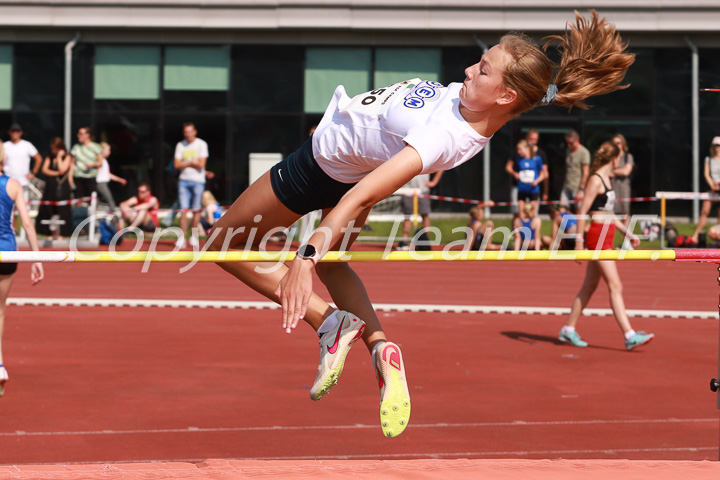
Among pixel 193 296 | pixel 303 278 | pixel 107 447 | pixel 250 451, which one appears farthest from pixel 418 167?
pixel 193 296

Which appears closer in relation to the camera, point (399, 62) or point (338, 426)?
point (338, 426)

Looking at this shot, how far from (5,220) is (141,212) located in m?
10.9

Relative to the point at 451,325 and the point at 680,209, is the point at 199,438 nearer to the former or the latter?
the point at 451,325

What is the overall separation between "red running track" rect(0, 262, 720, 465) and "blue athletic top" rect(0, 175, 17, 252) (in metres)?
1.08

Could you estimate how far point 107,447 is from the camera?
243 inches

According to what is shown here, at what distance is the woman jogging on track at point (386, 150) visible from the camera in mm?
3941

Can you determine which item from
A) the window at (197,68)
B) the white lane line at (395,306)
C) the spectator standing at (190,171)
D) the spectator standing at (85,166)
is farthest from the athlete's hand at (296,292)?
the window at (197,68)

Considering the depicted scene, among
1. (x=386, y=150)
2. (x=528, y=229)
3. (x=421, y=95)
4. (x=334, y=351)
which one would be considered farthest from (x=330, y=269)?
(x=528, y=229)

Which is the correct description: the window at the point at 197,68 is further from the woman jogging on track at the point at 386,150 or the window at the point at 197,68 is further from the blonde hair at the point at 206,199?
the woman jogging on track at the point at 386,150

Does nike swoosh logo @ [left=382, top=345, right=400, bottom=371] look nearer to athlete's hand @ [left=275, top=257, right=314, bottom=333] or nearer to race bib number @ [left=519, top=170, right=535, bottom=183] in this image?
athlete's hand @ [left=275, top=257, right=314, bottom=333]

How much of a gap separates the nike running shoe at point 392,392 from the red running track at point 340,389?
4.75 feet

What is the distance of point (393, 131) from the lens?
4223 millimetres

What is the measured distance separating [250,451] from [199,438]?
451 mm

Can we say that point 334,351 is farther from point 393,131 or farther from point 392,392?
point 393,131
